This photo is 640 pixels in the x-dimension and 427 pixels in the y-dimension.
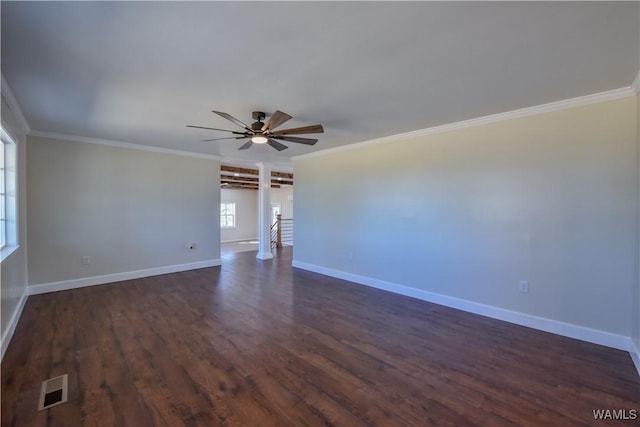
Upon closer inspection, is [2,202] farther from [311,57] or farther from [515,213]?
[515,213]

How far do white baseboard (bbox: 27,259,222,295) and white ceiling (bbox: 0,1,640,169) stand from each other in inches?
100

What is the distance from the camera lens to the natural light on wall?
10.8ft

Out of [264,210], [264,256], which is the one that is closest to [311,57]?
[264,210]

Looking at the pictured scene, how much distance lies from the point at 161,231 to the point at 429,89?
17.0ft

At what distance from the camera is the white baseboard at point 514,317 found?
108 inches

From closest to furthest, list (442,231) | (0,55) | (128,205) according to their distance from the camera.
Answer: (0,55), (442,231), (128,205)

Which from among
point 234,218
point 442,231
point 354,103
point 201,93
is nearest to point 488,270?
point 442,231

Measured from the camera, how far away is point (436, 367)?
2.40 metres

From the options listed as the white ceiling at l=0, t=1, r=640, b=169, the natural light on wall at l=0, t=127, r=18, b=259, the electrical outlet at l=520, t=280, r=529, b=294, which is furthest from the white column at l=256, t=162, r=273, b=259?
the electrical outlet at l=520, t=280, r=529, b=294

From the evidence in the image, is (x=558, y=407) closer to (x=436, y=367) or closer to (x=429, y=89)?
(x=436, y=367)

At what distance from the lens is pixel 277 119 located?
2.80 meters

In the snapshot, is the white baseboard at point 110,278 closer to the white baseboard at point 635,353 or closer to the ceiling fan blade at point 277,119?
the ceiling fan blade at point 277,119

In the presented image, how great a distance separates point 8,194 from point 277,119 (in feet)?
11.2

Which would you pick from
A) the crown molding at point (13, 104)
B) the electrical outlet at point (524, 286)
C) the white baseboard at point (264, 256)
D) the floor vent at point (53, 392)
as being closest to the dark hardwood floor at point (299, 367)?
the floor vent at point (53, 392)
